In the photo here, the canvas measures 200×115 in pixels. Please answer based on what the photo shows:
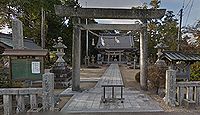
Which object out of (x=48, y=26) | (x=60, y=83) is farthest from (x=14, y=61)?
(x=48, y=26)

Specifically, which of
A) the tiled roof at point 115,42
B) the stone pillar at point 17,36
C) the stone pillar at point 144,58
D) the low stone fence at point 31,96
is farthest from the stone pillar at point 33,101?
the tiled roof at point 115,42

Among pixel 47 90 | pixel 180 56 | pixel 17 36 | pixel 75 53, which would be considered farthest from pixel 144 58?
pixel 17 36

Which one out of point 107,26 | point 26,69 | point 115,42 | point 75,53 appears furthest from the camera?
point 115,42

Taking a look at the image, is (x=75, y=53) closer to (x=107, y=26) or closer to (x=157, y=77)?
(x=107, y=26)

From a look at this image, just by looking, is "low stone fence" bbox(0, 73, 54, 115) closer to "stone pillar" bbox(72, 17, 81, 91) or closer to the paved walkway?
the paved walkway

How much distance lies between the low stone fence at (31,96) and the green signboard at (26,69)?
3.00 ft

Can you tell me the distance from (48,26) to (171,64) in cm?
2518

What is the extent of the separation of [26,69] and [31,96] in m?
1.26

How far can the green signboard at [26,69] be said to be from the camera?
7949 millimetres

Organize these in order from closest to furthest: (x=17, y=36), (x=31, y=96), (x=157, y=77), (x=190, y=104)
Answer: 1. (x=31, y=96)
2. (x=190, y=104)
3. (x=157, y=77)
4. (x=17, y=36)

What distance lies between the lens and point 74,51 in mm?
11656

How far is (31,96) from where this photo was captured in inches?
282

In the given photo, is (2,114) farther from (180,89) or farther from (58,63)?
(58,63)

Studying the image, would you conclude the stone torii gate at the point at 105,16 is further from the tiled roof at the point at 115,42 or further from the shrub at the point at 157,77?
the tiled roof at the point at 115,42
